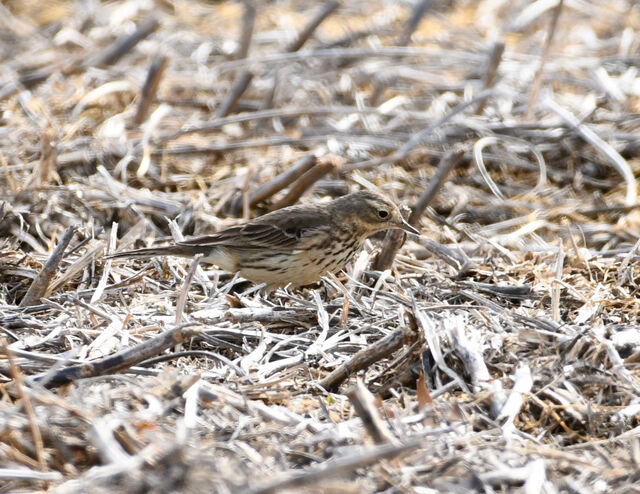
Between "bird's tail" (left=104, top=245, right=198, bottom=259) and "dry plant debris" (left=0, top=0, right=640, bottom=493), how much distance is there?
10 cm

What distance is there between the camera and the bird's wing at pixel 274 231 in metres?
6.29

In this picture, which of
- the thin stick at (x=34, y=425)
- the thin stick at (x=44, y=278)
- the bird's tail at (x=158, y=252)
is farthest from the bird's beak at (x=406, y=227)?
the thin stick at (x=34, y=425)

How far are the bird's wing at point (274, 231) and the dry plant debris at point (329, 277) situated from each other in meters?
0.29

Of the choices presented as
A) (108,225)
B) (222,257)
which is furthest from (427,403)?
(108,225)

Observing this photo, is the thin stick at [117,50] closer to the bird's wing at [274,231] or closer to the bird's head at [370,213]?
the bird's wing at [274,231]

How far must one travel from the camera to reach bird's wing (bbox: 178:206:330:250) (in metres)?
6.29

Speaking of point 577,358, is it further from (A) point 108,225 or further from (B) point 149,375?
(A) point 108,225

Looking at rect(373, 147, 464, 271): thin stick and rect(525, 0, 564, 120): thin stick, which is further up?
rect(525, 0, 564, 120): thin stick

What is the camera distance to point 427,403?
3.98m

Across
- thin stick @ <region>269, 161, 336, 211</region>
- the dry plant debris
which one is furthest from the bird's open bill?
thin stick @ <region>269, 161, 336, 211</region>

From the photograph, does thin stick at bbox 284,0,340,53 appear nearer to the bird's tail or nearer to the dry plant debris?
the dry plant debris

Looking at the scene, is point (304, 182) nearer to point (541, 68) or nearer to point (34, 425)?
point (541, 68)

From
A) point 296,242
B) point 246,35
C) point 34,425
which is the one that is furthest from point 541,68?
point 34,425

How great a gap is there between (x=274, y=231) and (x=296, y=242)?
0.18 metres
